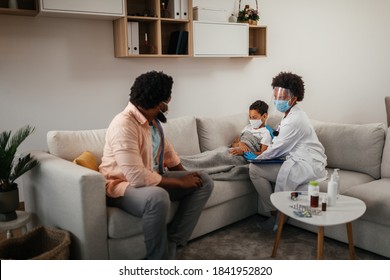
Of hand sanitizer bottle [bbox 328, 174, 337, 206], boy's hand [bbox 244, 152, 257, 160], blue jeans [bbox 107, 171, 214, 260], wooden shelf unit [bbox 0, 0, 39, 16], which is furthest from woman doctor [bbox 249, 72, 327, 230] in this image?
wooden shelf unit [bbox 0, 0, 39, 16]

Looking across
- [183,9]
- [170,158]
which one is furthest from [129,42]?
[170,158]

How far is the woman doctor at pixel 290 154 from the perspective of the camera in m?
2.68

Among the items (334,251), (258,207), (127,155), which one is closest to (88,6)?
(127,155)

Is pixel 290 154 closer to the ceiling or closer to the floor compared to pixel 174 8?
closer to the floor

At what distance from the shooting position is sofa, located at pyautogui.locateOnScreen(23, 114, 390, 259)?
7.04 feet

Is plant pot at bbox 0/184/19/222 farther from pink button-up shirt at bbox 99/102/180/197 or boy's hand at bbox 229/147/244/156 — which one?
boy's hand at bbox 229/147/244/156

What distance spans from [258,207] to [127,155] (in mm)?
1331

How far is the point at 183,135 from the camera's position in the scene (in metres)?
3.21

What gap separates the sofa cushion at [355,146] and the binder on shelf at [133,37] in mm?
1595

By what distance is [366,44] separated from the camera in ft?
16.9

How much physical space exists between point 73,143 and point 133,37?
1.15 m

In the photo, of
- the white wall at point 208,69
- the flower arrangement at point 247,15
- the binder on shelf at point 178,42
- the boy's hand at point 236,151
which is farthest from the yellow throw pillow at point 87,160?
the flower arrangement at point 247,15

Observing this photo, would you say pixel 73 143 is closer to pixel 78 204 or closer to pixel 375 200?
pixel 78 204

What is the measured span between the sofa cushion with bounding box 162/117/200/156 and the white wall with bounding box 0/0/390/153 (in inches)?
27.7
